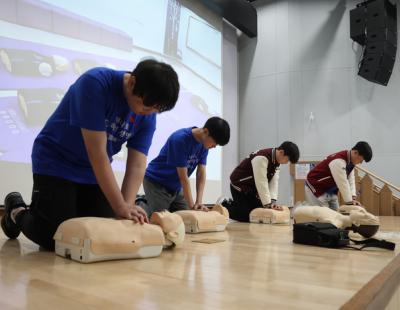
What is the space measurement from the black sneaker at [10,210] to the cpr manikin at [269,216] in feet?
5.72

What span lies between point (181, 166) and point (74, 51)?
65.5 inches

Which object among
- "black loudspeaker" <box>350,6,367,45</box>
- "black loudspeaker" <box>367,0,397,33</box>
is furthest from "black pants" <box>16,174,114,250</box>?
"black loudspeaker" <box>350,6,367,45</box>

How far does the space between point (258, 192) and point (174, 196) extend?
2.54ft

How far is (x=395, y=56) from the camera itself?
5.16m

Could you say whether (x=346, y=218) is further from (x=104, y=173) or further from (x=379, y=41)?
(x=379, y=41)

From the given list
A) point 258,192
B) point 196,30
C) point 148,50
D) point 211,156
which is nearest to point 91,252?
point 258,192

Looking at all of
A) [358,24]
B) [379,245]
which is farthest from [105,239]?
[358,24]

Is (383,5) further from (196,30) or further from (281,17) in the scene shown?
(196,30)

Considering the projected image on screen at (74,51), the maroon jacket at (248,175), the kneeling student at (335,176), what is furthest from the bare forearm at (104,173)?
the kneeling student at (335,176)

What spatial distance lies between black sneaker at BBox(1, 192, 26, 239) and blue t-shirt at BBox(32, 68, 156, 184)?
0.32 m

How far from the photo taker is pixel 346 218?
2.00 meters

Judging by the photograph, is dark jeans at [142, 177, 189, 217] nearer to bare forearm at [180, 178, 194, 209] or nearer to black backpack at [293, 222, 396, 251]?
bare forearm at [180, 178, 194, 209]

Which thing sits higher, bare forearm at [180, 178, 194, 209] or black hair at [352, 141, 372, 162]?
black hair at [352, 141, 372, 162]

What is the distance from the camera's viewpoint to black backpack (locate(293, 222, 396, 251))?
1.50 metres
